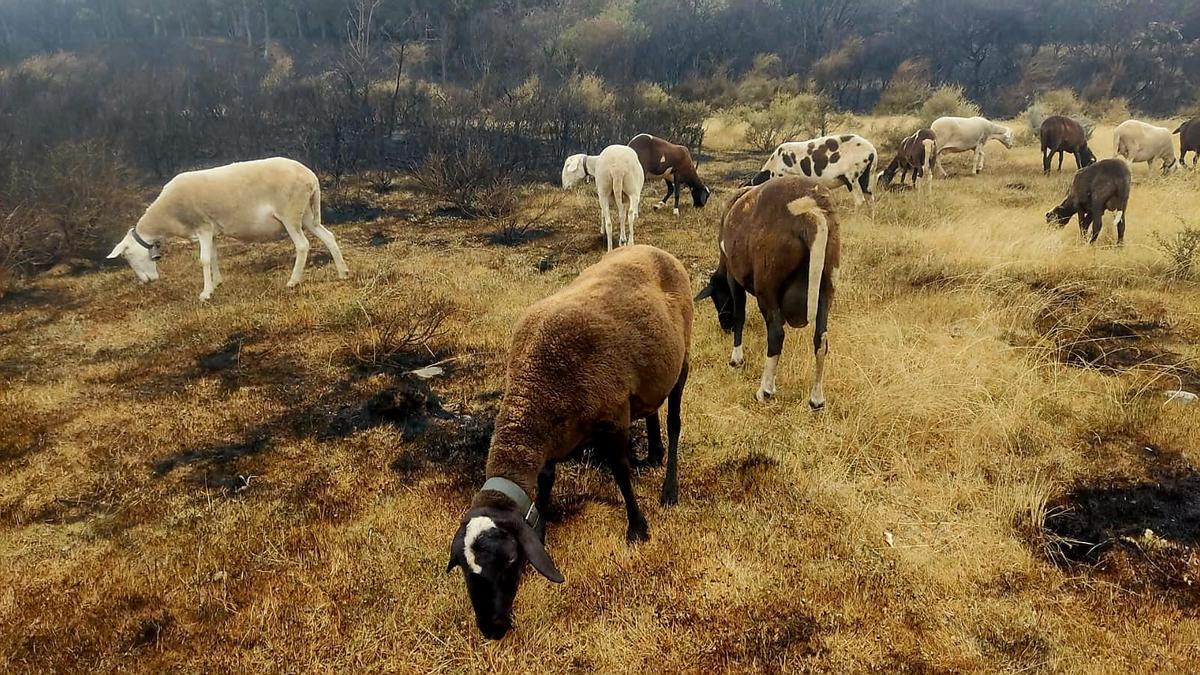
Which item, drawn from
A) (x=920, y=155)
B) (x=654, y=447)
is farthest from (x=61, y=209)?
(x=920, y=155)

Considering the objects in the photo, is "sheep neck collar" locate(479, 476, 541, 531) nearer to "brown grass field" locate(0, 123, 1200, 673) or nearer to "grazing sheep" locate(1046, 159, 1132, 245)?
"brown grass field" locate(0, 123, 1200, 673)

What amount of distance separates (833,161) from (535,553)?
11.8 meters

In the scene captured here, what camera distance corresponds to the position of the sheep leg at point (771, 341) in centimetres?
499

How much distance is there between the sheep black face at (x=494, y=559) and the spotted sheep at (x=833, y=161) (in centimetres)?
1058

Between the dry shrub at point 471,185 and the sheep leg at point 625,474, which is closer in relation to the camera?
the sheep leg at point 625,474

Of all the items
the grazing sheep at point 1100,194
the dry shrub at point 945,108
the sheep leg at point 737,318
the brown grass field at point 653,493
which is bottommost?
the brown grass field at point 653,493

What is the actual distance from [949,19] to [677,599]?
46.8 meters

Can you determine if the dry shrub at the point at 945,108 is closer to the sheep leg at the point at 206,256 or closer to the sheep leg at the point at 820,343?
the sheep leg at the point at 820,343

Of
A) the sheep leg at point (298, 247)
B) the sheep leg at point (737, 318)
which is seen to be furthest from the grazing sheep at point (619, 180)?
the sheep leg at point (298, 247)

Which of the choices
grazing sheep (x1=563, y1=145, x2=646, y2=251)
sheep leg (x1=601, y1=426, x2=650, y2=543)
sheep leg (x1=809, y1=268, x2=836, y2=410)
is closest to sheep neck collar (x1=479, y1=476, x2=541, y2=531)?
sheep leg (x1=601, y1=426, x2=650, y2=543)

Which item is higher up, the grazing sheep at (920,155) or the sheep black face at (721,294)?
the grazing sheep at (920,155)

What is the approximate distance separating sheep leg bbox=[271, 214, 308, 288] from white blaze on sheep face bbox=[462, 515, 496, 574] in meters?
7.01

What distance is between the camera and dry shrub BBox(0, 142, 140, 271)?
9.28 metres

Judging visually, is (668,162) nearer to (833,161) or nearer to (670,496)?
(833,161)
